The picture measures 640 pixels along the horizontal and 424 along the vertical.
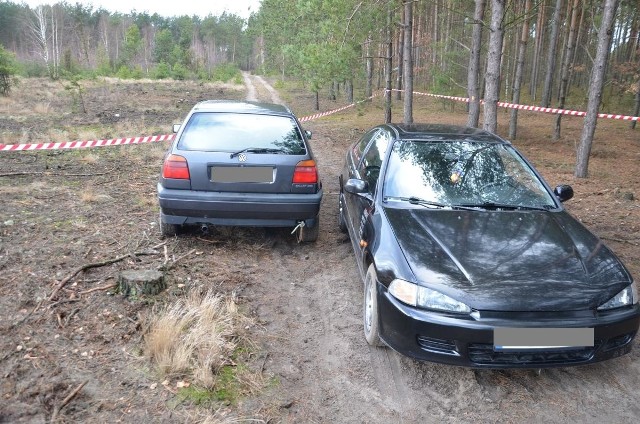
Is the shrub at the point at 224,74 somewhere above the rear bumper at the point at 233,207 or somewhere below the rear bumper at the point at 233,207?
above

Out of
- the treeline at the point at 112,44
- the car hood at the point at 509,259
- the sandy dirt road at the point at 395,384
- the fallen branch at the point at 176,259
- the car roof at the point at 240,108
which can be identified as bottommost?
A: the sandy dirt road at the point at 395,384

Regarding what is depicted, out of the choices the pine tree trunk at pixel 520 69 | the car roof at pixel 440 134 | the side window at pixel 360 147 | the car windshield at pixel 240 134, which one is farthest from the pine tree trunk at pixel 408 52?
the car windshield at pixel 240 134

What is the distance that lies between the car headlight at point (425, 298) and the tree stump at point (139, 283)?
2.13 meters

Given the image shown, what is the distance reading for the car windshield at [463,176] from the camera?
4.17 meters

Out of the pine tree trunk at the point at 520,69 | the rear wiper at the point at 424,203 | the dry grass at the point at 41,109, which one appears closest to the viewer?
the rear wiper at the point at 424,203

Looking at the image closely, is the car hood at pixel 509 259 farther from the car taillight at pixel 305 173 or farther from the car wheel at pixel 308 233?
the car wheel at pixel 308 233

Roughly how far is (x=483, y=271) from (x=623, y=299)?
924mm

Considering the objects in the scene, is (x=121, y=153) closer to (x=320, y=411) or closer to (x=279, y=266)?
(x=279, y=266)

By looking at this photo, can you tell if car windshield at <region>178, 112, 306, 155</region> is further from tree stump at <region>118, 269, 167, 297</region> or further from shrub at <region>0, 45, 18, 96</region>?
shrub at <region>0, 45, 18, 96</region>

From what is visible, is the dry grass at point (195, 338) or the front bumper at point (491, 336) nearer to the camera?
the front bumper at point (491, 336)

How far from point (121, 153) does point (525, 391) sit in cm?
1002

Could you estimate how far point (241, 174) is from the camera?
5043 millimetres

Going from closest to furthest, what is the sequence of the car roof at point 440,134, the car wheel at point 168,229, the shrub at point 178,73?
the car roof at point 440,134 → the car wheel at point 168,229 → the shrub at point 178,73

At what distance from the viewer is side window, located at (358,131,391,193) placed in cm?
459
